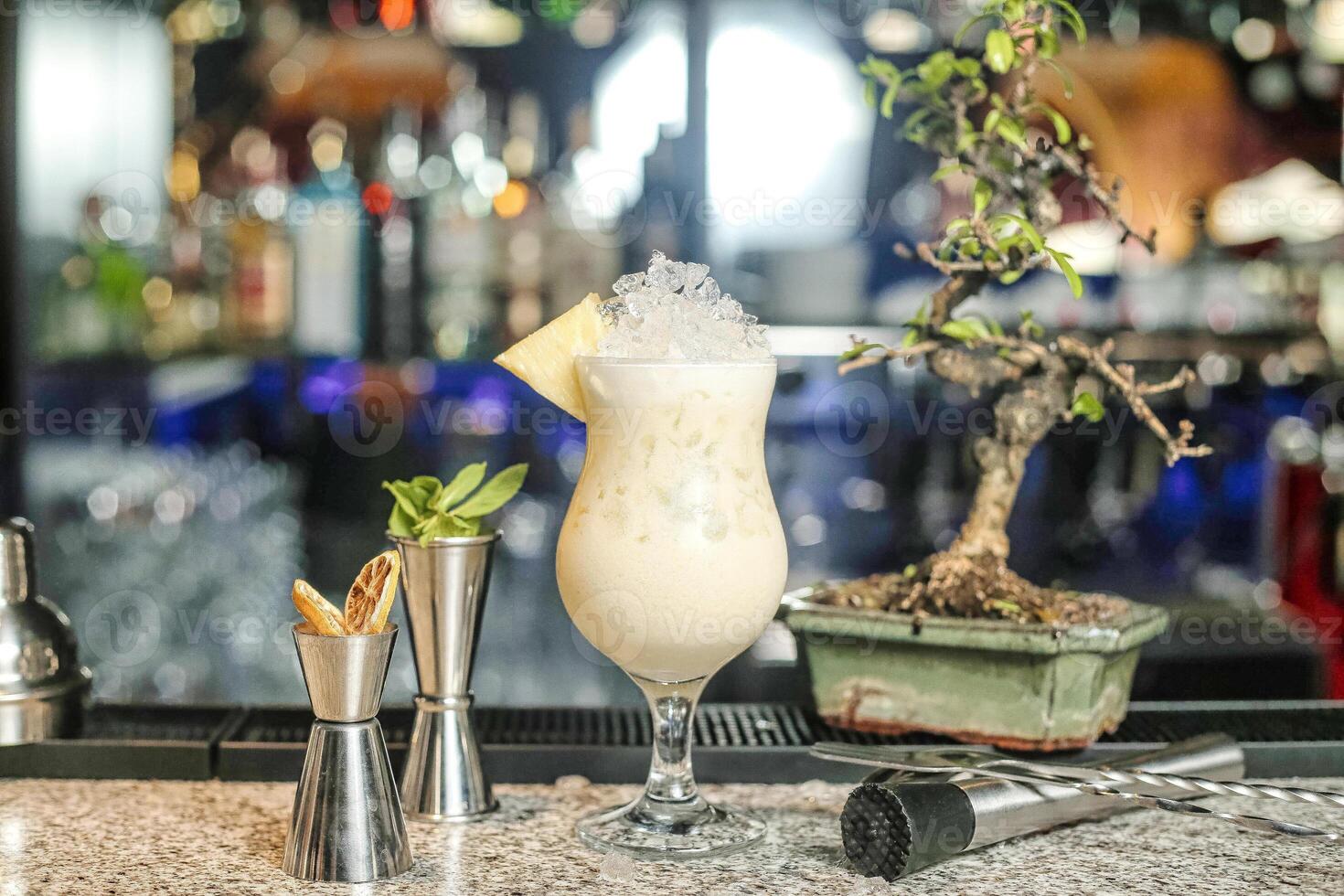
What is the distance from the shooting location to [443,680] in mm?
1063

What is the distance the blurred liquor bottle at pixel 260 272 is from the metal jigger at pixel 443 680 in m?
1.81

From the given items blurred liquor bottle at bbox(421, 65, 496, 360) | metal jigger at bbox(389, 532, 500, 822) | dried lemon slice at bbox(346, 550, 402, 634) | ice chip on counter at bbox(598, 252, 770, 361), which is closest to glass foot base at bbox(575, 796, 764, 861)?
metal jigger at bbox(389, 532, 500, 822)

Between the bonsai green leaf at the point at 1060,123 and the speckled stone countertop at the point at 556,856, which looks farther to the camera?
the bonsai green leaf at the point at 1060,123

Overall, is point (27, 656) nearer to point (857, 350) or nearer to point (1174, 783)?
point (857, 350)

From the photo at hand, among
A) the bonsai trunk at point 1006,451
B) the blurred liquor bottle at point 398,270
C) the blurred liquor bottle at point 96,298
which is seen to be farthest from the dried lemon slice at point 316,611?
the blurred liquor bottle at point 96,298

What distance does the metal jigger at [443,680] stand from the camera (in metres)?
1.06

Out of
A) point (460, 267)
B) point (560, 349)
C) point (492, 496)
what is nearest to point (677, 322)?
point (560, 349)

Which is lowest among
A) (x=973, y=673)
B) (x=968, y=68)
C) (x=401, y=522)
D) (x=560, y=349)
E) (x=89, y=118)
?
(x=973, y=673)

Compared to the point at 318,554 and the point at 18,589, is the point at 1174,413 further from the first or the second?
the point at 18,589

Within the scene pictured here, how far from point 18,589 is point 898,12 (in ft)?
7.70

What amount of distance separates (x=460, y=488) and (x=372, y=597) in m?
0.17

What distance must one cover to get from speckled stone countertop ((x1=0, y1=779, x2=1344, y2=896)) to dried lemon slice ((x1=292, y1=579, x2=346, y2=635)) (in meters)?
0.17

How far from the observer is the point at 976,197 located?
1.21 meters

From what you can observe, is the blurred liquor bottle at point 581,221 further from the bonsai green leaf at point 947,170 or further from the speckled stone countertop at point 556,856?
the speckled stone countertop at point 556,856
